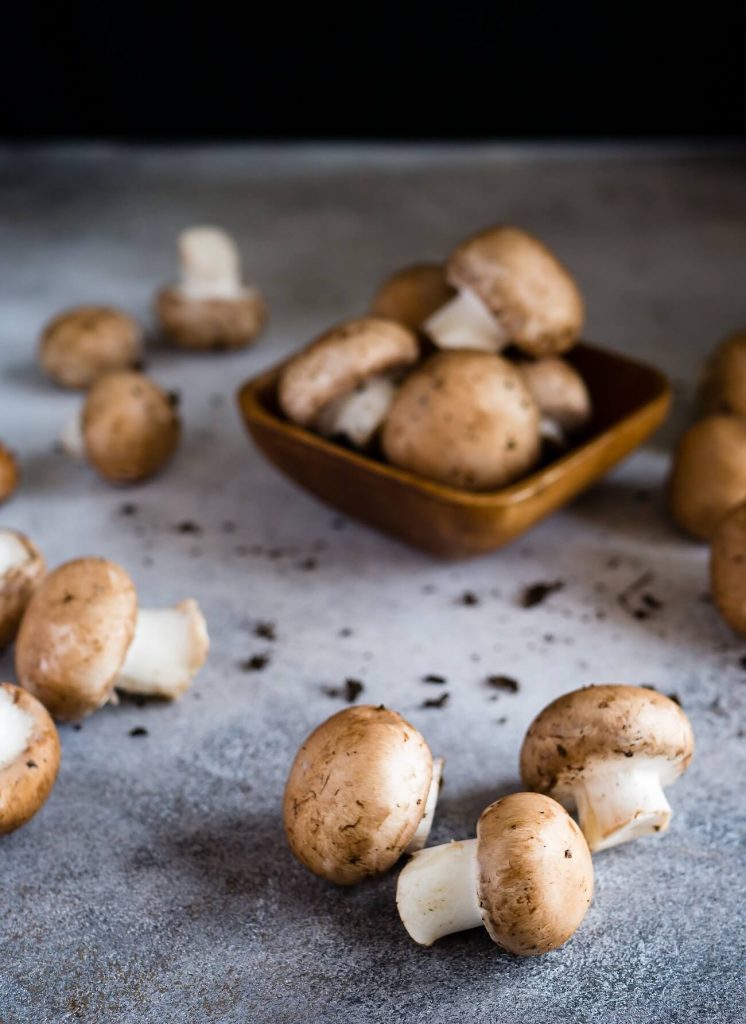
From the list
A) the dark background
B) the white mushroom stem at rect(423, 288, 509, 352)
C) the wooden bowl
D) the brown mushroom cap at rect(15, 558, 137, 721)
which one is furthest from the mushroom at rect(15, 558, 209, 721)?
the dark background

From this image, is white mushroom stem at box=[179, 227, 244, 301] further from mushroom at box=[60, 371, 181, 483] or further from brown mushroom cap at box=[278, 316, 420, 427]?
brown mushroom cap at box=[278, 316, 420, 427]

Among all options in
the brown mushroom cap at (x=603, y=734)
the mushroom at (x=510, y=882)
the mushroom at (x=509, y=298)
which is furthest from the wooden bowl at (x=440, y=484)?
the mushroom at (x=510, y=882)

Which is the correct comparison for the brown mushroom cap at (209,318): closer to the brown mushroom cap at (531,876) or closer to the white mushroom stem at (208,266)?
the white mushroom stem at (208,266)

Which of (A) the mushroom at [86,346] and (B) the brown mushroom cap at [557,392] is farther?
(A) the mushroom at [86,346]

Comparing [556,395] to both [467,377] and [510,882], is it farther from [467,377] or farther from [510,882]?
[510,882]

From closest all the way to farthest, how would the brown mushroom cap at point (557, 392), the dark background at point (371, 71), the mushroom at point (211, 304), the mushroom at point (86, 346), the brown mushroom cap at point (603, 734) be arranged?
the brown mushroom cap at point (603, 734) < the brown mushroom cap at point (557, 392) < the mushroom at point (86, 346) < the mushroom at point (211, 304) < the dark background at point (371, 71)

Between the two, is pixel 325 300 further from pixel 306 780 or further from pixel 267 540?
pixel 306 780
